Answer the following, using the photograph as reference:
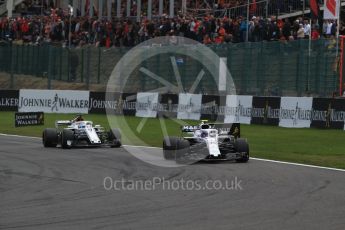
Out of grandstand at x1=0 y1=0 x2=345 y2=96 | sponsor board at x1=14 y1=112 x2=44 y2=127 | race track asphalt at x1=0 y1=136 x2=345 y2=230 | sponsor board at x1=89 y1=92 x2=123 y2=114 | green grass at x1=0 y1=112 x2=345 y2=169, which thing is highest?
grandstand at x1=0 y1=0 x2=345 y2=96

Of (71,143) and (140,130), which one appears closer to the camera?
(71,143)

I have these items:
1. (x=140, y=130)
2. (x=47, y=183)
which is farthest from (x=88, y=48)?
(x=47, y=183)

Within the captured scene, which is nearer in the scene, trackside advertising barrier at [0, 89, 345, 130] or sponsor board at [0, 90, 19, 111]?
trackside advertising barrier at [0, 89, 345, 130]

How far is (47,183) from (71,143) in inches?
274

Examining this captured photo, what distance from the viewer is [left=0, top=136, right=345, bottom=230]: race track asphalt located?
30.6 ft

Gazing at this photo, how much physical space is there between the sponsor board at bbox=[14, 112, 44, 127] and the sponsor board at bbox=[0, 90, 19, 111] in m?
10.3

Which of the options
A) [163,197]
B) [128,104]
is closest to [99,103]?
[128,104]

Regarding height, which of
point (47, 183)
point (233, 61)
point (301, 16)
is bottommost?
point (47, 183)

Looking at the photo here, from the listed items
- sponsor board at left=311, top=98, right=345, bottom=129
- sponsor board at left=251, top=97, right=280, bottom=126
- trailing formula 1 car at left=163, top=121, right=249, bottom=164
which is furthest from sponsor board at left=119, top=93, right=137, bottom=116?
trailing formula 1 car at left=163, top=121, right=249, bottom=164

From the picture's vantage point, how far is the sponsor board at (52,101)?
37281 mm

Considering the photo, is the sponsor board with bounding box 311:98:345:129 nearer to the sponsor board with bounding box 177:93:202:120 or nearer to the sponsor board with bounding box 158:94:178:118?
the sponsor board with bounding box 177:93:202:120

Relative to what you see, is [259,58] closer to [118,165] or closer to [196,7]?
[196,7]

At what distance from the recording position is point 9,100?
38.5 m

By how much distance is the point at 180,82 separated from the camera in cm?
3484
